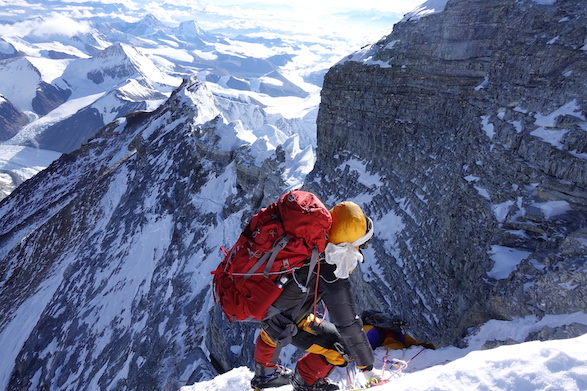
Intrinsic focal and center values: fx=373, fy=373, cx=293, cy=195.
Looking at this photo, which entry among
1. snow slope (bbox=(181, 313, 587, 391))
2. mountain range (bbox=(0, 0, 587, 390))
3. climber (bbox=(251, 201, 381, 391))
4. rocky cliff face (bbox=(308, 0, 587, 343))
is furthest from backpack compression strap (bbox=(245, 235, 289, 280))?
rocky cliff face (bbox=(308, 0, 587, 343))

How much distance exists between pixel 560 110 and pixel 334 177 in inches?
502

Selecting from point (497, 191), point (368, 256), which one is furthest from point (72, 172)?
point (497, 191)

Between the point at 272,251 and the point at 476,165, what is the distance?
29.1 ft

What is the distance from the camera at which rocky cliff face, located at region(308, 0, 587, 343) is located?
28.2 ft

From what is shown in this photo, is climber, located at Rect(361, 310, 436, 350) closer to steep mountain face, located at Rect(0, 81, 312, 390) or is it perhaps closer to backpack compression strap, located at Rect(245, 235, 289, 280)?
backpack compression strap, located at Rect(245, 235, 289, 280)

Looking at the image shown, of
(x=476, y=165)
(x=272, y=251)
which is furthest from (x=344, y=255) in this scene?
(x=476, y=165)

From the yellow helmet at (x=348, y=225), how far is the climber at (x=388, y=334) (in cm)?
373

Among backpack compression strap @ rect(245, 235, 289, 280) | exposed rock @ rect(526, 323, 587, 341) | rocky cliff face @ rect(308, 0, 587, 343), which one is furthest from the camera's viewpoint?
rocky cliff face @ rect(308, 0, 587, 343)

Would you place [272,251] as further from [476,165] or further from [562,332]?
[476,165]

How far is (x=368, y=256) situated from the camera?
599 inches

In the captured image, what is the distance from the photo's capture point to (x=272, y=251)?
16.4 ft

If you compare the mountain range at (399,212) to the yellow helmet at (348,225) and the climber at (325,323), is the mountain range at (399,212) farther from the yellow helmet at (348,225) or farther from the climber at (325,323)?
the yellow helmet at (348,225)

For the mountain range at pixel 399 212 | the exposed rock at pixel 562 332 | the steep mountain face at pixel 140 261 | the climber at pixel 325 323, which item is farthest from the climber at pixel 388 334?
the steep mountain face at pixel 140 261

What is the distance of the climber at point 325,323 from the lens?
4934 millimetres
